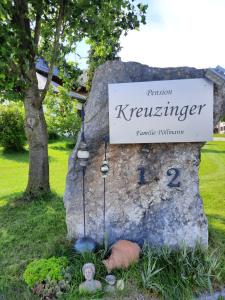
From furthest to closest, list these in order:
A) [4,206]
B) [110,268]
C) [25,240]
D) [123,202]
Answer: [4,206], [25,240], [123,202], [110,268]

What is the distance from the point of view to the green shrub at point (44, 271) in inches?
130

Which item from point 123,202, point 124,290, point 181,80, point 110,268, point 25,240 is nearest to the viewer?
point 124,290

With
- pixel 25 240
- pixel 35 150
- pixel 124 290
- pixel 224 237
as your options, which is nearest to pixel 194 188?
pixel 224 237

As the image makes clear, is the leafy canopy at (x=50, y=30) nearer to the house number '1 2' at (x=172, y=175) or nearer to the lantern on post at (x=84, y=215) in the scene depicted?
the lantern on post at (x=84, y=215)

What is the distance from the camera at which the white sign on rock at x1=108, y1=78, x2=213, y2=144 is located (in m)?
3.80

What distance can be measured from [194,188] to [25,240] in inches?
94.6

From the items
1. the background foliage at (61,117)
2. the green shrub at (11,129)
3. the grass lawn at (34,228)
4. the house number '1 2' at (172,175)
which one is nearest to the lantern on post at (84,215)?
the grass lawn at (34,228)

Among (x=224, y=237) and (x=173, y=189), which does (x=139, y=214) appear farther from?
(x=224, y=237)

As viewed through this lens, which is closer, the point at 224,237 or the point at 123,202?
the point at 123,202

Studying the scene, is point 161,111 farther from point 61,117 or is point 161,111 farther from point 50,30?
point 61,117

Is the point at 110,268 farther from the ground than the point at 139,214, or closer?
closer

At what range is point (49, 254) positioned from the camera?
12.8 ft

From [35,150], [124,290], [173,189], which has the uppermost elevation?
[35,150]

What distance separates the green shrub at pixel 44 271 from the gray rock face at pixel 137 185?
2.35 feet
